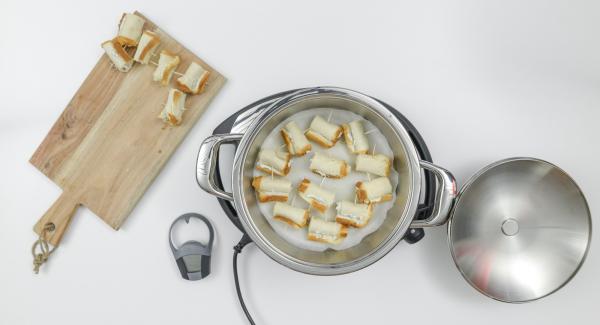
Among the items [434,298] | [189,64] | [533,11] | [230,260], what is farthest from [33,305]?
[533,11]

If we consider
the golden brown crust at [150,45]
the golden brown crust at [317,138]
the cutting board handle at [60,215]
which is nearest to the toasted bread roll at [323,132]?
the golden brown crust at [317,138]

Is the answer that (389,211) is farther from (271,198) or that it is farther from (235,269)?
(235,269)

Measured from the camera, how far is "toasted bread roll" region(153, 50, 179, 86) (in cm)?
102

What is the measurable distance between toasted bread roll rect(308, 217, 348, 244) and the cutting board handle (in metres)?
0.53

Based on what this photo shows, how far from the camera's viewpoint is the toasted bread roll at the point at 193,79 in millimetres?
1016

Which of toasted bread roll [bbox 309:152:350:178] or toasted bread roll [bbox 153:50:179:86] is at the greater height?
toasted bread roll [bbox 309:152:350:178]

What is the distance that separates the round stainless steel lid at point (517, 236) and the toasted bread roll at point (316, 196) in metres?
0.25

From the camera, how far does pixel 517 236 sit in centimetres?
96

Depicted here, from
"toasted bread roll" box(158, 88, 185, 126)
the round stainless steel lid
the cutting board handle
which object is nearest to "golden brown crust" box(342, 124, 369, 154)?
the round stainless steel lid

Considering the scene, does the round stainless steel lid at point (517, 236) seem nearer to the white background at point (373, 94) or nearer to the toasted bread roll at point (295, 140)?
the white background at point (373, 94)

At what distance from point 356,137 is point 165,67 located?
427 mm

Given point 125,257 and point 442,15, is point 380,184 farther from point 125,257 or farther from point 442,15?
point 125,257

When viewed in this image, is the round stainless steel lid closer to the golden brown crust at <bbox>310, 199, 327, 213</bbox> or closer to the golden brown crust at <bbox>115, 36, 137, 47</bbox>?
the golden brown crust at <bbox>310, 199, 327, 213</bbox>

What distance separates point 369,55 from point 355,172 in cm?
26
